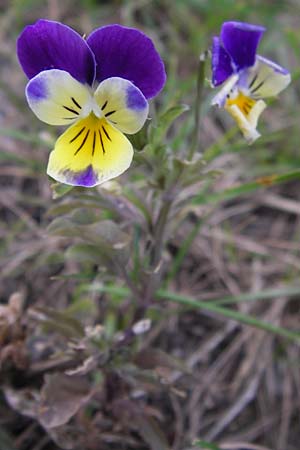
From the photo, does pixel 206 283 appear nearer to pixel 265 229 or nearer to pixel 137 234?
pixel 265 229

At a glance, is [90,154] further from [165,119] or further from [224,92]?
[224,92]

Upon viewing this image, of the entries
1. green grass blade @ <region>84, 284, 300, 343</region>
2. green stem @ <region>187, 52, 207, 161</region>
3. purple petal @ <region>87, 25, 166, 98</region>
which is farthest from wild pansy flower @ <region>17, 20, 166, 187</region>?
green grass blade @ <region>84, 284, 300, 343</region>

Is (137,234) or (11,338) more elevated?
(137,234)

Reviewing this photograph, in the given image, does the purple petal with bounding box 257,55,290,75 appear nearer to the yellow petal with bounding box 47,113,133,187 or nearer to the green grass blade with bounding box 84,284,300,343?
the yellow petal with bounding box 47,113,133,187

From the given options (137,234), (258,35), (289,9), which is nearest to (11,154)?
(137,234)

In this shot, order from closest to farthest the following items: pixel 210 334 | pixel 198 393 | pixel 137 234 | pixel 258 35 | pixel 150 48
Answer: pixel 150 48, pixel 258 35, pixel 137 234, pixel 198 393, pixel 210 334

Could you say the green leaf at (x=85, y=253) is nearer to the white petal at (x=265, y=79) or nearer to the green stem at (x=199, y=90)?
the green stem at (x=199, y=90)

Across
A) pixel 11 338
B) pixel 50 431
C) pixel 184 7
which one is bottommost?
pixel 50 431
